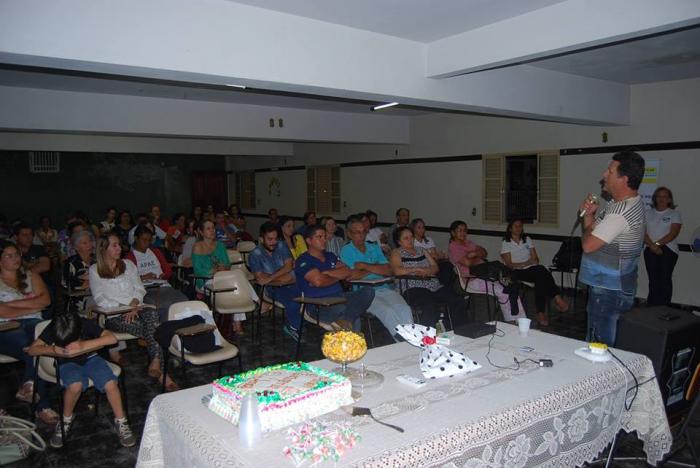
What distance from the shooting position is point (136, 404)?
4.00 meters

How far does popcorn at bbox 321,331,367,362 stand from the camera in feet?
7.85

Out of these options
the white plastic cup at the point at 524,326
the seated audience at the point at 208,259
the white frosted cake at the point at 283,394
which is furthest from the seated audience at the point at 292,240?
the white frosted cake at the point at 283,394

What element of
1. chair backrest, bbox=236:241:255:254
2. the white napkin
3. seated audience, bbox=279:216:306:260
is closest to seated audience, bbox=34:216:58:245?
chair backrest, bbox=236:241:255:254

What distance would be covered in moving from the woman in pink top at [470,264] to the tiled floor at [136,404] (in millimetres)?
553

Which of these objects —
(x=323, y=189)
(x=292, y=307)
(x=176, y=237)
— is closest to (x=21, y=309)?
(x=292, y=307)

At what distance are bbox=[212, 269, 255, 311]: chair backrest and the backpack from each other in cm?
410

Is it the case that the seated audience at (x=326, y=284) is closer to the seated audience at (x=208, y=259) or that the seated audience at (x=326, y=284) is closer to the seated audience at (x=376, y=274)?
the seated audience at (x=376, y=274)

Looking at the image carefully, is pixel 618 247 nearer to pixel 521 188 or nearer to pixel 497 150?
pixel 521 188

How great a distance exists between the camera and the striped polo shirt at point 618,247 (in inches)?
118

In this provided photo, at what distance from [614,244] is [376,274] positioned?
247cm

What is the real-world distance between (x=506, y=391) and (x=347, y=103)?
21.7 ft

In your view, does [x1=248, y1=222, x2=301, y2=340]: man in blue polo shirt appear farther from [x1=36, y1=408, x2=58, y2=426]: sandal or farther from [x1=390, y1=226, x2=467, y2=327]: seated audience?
[x1=36, y1=408, x2=58, y2=426]: sandal

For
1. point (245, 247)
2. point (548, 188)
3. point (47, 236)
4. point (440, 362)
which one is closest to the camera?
point (440, 362)

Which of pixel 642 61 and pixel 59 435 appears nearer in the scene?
pixel 59 435
